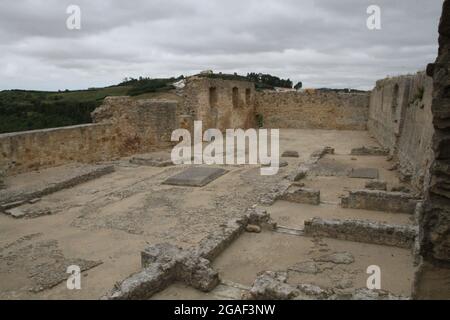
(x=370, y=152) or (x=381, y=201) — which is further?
(x=370, y=152)

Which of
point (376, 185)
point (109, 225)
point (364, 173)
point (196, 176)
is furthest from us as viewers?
point (364, 173)

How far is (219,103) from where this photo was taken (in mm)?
19266

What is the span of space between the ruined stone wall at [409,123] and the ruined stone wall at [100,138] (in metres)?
8.78

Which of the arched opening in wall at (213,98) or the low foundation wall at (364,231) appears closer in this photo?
the low foundation wall at (364,231)

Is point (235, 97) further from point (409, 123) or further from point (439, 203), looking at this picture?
point (439, 203)

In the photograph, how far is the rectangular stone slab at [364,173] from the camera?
1059cm

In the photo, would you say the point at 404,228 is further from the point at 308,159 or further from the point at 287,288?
the point at 308,159

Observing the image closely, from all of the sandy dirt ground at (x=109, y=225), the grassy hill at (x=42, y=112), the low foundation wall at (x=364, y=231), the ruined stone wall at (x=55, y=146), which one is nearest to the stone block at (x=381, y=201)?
the sandy dirt ground at (x=109, y=225)

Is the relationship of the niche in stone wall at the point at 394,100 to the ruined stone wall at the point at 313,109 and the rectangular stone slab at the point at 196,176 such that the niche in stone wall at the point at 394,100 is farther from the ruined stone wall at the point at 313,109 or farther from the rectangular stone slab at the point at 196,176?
the ruined stone wall at the point at 313,109

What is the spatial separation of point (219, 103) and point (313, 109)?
22.7ft

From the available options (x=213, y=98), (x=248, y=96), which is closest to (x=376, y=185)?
(x=213, y=98)

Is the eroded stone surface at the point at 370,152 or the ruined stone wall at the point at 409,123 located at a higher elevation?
the ruined stone wall at the point at 409,123

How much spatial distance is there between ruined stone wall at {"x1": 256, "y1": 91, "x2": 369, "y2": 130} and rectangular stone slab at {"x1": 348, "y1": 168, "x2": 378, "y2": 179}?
11787 mm
